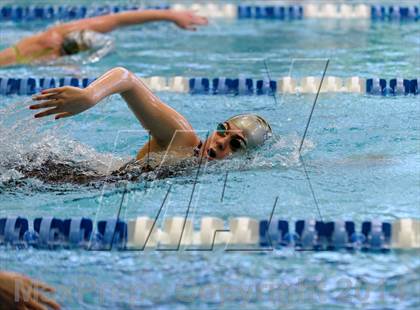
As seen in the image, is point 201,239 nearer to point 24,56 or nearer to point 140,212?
point 140,212

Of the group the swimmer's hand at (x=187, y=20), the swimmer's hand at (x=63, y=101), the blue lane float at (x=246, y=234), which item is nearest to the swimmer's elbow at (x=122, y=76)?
the swimmer's hand at (x=63, y=101)

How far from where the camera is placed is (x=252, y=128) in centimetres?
343

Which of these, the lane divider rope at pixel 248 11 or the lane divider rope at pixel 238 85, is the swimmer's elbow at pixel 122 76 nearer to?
the lane divider rope at pixel 238 85

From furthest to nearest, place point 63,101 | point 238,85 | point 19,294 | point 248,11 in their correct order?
point 248,11 → point 238,85 → point 63,101 → point 19,294

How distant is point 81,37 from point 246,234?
2945 millimetres

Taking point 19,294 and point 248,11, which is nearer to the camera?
point 19,294

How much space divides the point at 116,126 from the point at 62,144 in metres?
0.54

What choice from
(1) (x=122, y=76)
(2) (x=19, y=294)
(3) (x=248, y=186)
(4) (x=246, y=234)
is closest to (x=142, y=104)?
(1) (x=122, y=76)

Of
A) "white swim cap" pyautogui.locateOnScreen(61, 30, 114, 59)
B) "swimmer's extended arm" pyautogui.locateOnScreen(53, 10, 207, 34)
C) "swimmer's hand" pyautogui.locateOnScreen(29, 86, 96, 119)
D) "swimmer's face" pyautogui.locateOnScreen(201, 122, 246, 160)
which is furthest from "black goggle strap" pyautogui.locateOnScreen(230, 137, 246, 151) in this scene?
"white swim cap" pyautogui.locateOnScreen(61, 30, 114, 59)

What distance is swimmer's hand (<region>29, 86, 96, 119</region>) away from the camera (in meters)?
2.77

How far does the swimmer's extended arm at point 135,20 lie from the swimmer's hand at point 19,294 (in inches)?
130

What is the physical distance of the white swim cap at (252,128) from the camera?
134 inches

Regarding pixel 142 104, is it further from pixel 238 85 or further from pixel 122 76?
pixel 238 85

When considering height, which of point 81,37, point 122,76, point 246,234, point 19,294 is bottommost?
point 246,234
